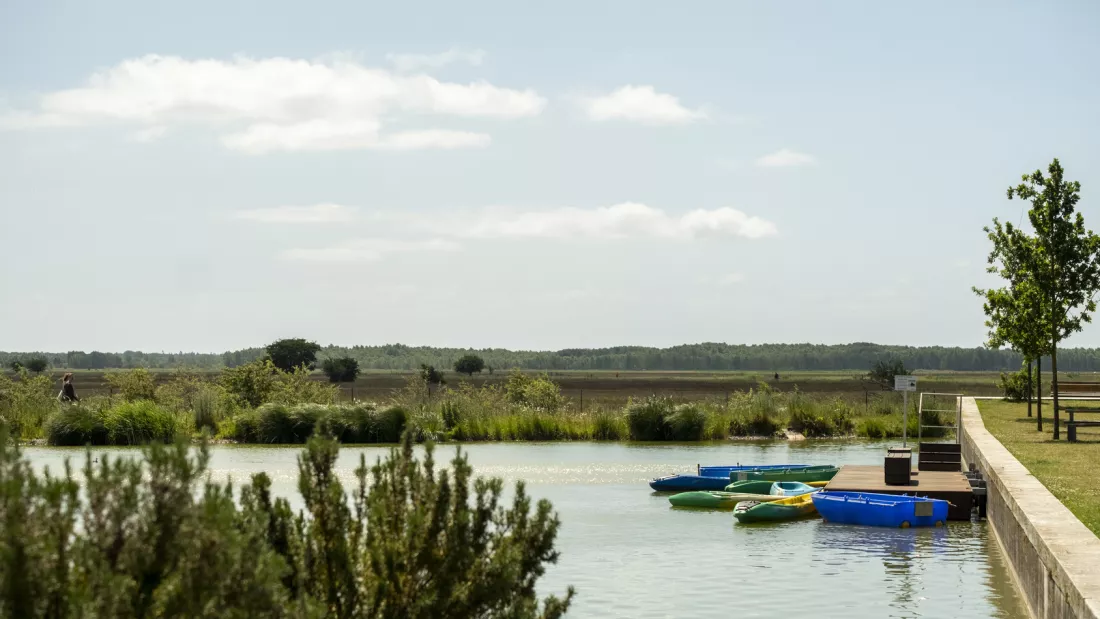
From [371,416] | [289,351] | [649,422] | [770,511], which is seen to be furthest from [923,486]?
[289,351]

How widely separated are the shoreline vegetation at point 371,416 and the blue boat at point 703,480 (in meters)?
11.1

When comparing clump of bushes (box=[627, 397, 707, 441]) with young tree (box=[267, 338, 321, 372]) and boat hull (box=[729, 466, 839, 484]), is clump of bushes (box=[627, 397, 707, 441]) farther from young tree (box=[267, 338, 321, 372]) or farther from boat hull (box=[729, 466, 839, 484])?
young tree (box=[267, 338, 321, 372])

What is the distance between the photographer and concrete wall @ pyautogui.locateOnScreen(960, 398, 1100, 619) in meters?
8.94

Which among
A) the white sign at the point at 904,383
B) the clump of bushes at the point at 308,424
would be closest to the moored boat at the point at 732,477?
the white sign at the point at 904,383

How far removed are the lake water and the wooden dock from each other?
20.7 inches

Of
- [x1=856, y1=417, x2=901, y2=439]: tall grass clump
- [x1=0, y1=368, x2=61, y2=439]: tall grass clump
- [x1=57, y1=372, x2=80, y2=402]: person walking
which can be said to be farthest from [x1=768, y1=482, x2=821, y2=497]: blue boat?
[x1=57, y1=372, x2=80, y2=402]: person walking

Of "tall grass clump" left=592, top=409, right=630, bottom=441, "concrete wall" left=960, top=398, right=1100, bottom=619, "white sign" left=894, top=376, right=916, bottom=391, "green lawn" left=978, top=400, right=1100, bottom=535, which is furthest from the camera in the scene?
"tall grass clump" left=592, top=409, right=630, bottom=441

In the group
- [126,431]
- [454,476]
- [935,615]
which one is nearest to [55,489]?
[454,476]

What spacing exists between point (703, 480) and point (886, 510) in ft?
18.6

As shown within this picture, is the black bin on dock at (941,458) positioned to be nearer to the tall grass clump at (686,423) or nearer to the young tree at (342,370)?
the tall grass clump at (686,423)

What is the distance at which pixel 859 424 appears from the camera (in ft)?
136

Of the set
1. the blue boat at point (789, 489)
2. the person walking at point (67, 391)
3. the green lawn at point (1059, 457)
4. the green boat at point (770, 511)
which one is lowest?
the green boat at point (770, 511)

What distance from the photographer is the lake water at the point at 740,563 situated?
47.4ft

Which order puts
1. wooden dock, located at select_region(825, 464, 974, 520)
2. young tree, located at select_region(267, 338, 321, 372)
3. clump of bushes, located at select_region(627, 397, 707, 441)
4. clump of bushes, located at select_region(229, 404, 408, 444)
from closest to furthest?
wooden dock, located at select_region(825, 464, 974, 520), clump of bushes, located at select_region(229, 404, 408, 444), clump of bushes, located at select_region(627, 397, 707, 441), young tree, located at select_region(267, 338, 321, 372)
